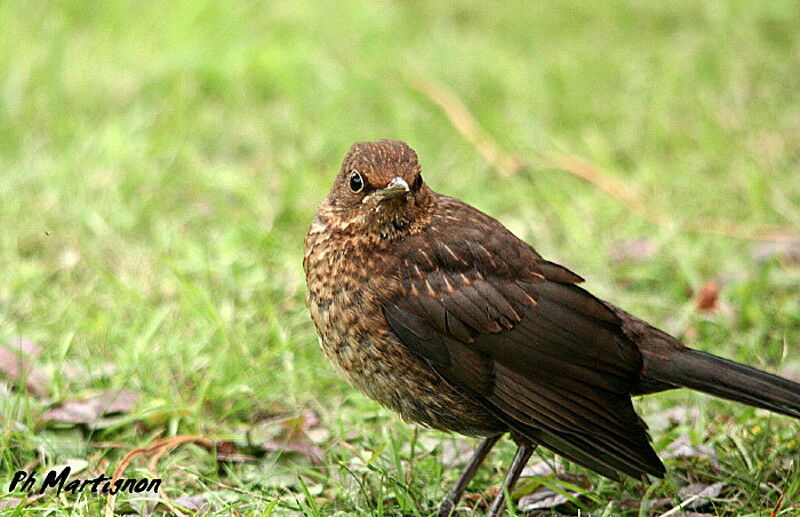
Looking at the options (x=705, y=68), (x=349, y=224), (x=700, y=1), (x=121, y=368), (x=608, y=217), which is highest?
(x=700, y=1)

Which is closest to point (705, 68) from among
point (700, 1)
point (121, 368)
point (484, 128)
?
point (700, 1)

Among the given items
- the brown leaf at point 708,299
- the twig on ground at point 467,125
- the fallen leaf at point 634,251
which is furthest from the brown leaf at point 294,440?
the twig on ground at point 467,125

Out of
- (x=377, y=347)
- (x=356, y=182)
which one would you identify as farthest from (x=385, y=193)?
(x=377, y=347)

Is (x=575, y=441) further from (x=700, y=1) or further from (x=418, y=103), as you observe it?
(x=700, y=1)

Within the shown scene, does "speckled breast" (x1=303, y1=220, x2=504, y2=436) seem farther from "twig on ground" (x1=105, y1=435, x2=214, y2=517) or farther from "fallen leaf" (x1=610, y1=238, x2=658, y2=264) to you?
"fallen leaf" (x1=610, y1=238, x2=658, y2=264)

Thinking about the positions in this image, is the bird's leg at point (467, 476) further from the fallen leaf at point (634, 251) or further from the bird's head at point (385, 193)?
the fallen leaf at point (634, 251)

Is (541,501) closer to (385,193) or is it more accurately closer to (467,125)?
(385,193)
